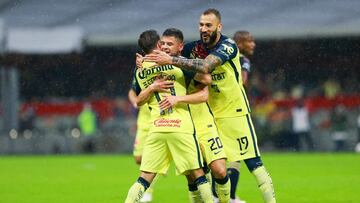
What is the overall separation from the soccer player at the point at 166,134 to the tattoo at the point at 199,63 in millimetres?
162

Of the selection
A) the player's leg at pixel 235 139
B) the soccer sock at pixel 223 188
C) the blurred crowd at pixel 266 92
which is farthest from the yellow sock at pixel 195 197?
the blurred crowd at pixel 266 92

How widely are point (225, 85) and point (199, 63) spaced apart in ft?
2.82

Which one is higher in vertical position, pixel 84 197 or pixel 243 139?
pixel 243 139

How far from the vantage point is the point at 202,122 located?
10516mm

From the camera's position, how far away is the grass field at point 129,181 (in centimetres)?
1420

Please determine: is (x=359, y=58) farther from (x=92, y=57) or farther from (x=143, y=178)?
(x=143, y=178)

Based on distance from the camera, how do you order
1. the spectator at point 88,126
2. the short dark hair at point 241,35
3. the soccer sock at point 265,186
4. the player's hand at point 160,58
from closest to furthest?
the player's hand at point 160,58 < the soccer sock at point 265,186 < the short dark hair at point 241,35 < the spectator at point 88,126

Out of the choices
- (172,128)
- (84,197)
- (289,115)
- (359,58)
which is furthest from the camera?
(359,58)

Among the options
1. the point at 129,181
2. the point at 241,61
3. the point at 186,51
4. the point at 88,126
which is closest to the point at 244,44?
the point at 241,61

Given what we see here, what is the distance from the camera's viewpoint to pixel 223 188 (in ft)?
34.8

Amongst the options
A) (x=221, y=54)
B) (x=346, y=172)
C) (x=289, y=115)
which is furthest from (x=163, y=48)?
(x=289, y=115)

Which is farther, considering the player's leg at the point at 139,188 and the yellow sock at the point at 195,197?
the yellow sock at the point at 195,197

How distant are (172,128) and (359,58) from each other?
24.2 meters

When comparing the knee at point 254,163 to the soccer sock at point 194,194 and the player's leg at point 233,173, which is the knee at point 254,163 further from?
the player's leg at point 233,173
